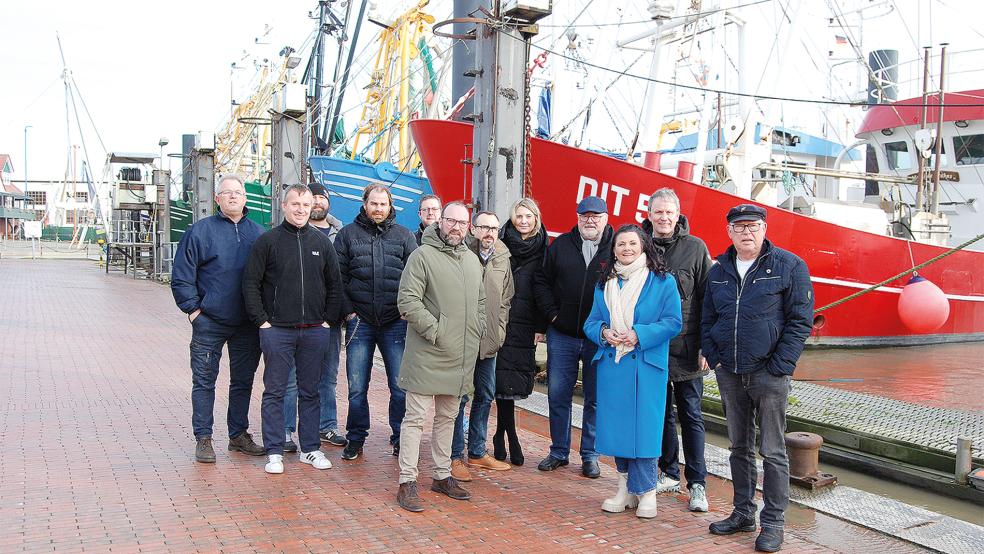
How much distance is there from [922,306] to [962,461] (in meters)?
10.1

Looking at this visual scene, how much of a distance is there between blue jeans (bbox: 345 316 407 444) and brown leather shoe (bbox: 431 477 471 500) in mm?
819

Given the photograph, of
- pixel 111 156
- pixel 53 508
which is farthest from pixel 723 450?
pixel 111 156

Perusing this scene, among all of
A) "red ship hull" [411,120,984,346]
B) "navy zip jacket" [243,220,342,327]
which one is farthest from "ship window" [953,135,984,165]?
"navy zip jacket" [243,220,342,327]

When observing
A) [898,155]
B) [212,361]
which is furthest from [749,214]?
[898,155]

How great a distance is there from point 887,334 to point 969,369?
5.99 ft

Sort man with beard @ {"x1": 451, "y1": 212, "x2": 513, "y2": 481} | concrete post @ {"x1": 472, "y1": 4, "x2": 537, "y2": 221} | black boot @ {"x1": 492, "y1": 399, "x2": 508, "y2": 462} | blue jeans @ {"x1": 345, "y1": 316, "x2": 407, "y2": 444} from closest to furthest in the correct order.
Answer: man with beard @ {"x1": 451, "y1": 212, "x2": 513, "y2": 481}
blue jeans @ {"x1": 345, "y1": 316, "x2": 407, "y2": 444}
black boot @ {"x1": 492, "y1": 399, "x2": 508, "y2": 462}
concrete post @ {"x1": 472, "y1": 4, "x2": 537, "y2": 221}

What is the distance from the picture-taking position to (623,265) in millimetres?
4617

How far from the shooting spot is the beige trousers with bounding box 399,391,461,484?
15.0ft

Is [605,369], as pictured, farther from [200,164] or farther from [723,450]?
[200,164]

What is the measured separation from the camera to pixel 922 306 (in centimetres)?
1444

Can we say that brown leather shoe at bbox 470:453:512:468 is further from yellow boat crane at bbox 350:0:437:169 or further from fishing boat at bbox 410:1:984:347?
yellow boat crane at bbox 350:0:437:169

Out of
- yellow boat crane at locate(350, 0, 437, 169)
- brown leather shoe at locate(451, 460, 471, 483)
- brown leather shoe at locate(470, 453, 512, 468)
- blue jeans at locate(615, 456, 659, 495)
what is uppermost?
yellow boat crane at locate(350, 0, 437, 169)

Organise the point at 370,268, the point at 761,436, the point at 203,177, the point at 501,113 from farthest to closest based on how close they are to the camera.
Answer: the point at 203,177 < the point at 501,113 < the point at 370,268 < the point at 761,436

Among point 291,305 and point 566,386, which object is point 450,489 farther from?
point 291,305
